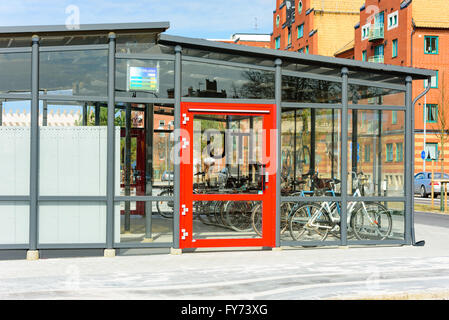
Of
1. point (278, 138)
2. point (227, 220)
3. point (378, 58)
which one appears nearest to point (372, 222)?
point (278, 138)

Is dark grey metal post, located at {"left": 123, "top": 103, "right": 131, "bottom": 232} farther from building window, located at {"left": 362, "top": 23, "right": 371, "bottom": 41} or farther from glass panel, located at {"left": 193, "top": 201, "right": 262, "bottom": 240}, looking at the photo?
building window, located at {"left": 362, "top": 23, "right": 371, "bottom": 41}

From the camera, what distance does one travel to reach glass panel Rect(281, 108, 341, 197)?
11.4 m

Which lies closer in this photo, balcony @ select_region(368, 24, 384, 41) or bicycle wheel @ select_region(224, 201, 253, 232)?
bicycle wheel @ select_region(224, 201, 253, 232)

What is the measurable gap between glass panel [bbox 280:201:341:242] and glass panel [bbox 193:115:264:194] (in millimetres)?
673

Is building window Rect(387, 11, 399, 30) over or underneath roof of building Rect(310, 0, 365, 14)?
underneath

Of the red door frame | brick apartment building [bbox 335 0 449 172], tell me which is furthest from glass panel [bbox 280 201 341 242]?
brick apartment building [bbox 335 0 449 172]

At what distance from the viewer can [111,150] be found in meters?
10.4

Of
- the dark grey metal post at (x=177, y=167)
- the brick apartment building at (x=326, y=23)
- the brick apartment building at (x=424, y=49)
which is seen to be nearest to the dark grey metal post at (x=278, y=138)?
the dark grey metal post at (x=177, y=167)

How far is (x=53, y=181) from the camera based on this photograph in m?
10.4

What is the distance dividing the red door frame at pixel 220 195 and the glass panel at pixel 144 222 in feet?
0.89

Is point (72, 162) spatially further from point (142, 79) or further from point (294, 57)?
point (294, 57)
